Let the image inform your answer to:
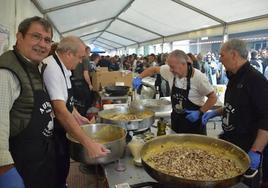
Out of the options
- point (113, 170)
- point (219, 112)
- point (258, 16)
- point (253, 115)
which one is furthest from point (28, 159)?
point (258, 16)

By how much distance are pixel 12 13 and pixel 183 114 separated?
6.98 feet

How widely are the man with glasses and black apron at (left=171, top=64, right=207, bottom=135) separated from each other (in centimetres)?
102

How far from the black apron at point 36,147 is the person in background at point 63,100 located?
73mm

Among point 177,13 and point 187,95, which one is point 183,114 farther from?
point 177,13

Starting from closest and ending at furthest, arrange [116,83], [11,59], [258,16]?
[11,59] → [116,83] → [258,16]

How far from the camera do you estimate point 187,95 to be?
2.00 metres

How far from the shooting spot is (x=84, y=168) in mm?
1754

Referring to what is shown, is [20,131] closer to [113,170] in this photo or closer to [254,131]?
[113,170]

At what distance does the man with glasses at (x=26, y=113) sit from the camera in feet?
3.14

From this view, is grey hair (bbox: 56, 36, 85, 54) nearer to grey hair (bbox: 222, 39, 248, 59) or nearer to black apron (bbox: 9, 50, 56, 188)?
black apron (bbox: 9, 50, 56, 188)

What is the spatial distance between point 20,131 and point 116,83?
2643 mm

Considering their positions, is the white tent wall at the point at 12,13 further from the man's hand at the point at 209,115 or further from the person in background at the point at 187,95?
the man's hand at the point at 209,115

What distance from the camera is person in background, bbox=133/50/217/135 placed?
1.95 meters

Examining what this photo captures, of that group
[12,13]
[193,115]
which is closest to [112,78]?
[12,13]
